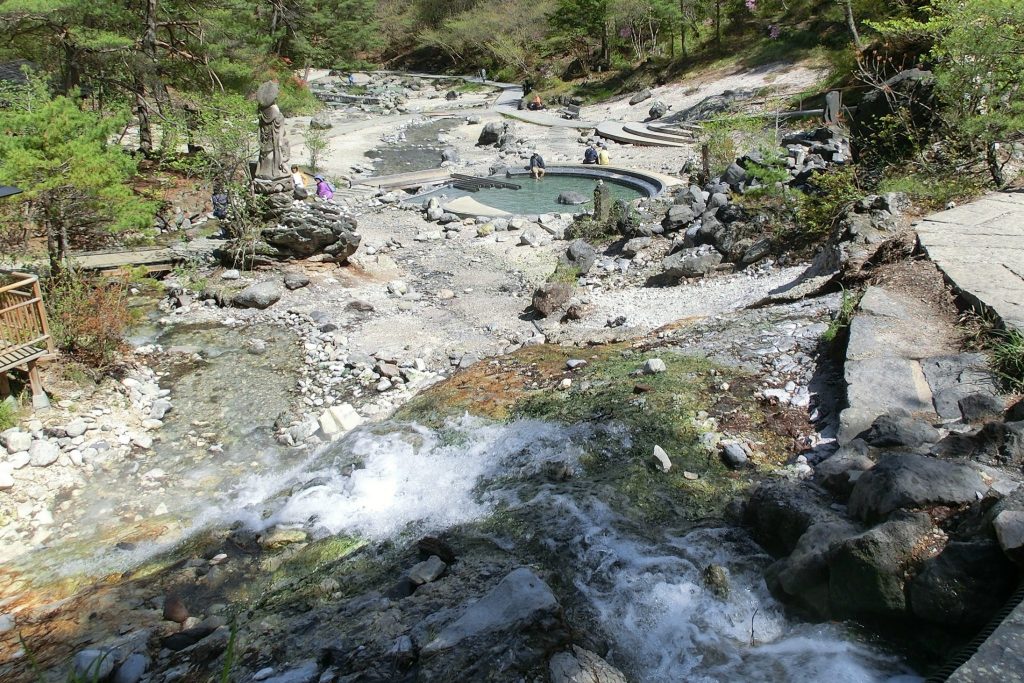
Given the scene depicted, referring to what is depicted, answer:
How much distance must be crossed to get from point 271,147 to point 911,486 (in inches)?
445

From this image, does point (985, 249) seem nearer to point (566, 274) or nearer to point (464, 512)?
point (464, 512)

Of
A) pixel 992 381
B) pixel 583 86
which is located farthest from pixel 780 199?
pixel 583 86

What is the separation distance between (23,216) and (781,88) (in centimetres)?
2335

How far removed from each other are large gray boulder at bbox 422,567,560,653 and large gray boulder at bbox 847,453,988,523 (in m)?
1.84

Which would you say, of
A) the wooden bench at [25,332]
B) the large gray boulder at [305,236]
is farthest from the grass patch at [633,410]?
the large gray boulder at [305,236]

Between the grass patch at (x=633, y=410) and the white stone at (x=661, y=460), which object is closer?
the grass patch at (x=633, y=410)

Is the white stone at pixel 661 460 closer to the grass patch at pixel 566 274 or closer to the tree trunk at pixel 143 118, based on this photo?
the grass patch at pixel 566 274

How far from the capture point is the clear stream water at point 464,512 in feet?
13.0

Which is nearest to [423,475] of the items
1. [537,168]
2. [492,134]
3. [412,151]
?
[537,168]

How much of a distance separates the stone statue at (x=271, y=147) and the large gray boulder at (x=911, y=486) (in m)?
10.5

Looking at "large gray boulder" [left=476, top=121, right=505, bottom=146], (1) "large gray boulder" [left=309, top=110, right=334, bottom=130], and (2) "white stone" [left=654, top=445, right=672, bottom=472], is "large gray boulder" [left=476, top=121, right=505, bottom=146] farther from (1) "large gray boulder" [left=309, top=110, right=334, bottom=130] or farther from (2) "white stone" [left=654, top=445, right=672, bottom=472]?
(2) "white stone" [left=654, top=445, right=672, bottom=472]

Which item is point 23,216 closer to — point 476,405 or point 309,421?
point 309,421

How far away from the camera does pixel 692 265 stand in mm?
10680

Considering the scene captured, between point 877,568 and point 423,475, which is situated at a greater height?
point 877,568
